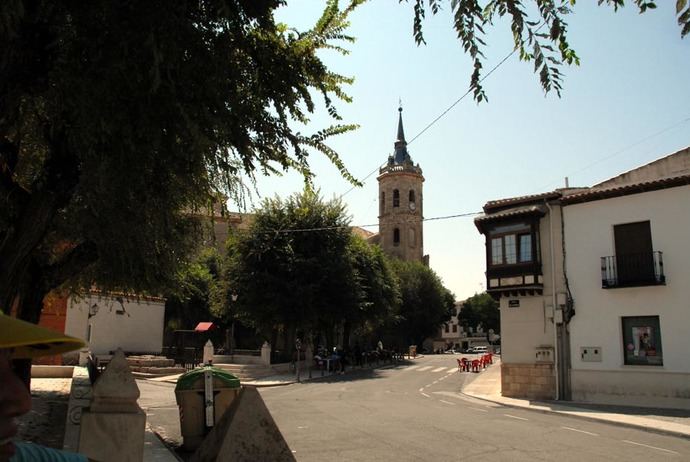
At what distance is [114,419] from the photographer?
5.68 metres

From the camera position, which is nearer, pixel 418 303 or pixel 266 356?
pixel 266 356

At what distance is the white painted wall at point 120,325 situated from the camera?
29094 mm

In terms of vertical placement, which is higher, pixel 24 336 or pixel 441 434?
pixel 24 336

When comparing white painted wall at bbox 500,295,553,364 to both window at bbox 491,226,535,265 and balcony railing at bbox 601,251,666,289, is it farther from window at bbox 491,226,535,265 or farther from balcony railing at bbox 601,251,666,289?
balcony railing at bbox 601,251,666,289

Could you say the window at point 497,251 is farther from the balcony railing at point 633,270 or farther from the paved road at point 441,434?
the paved road at point 441,434

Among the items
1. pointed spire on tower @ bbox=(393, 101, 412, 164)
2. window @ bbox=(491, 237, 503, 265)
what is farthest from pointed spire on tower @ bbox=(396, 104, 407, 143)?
window @ bbox=(491, 237, 503, 265)

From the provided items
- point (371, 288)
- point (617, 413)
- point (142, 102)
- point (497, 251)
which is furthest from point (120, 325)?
point (142, 102)

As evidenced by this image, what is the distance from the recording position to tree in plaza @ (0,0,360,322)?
16.8ft

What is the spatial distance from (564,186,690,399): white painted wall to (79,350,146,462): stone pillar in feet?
59.4

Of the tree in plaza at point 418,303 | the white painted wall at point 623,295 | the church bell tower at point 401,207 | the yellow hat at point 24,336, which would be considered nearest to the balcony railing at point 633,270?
the white painted wall at point 623,295

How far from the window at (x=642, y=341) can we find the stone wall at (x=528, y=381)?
291cm

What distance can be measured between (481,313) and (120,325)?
77198 millimetres

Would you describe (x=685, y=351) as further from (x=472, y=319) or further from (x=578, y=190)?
(x=472, y=319)

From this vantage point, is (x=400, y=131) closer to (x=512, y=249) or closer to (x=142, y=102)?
(x=512, y=249)
